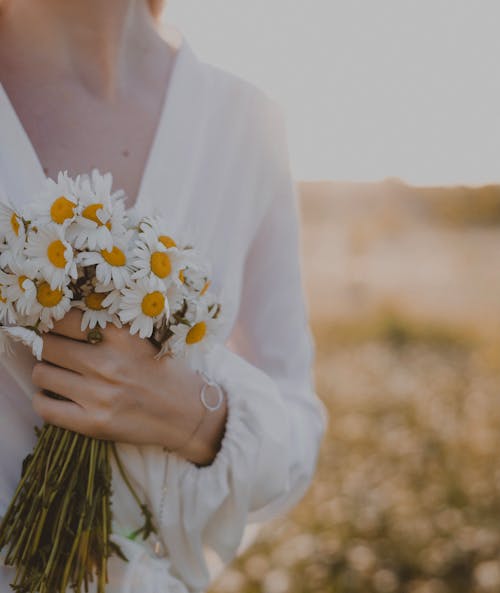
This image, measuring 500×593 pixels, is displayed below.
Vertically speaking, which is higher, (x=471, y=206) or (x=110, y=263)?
(x=471, y=206)

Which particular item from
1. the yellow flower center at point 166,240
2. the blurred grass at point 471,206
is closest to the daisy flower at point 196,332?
the yellow flower center at point 166,240

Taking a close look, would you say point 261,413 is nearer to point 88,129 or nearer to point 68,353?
point 68,353

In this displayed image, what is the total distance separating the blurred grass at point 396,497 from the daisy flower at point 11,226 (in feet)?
9.09

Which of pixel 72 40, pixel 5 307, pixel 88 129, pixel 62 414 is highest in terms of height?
pixel 72 40

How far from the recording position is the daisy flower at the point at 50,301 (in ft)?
3.90

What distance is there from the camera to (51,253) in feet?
3.84

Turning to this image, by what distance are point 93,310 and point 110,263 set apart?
0.32 ft

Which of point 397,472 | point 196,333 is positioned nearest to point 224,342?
point 196,333

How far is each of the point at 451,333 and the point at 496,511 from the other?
15.3 ft

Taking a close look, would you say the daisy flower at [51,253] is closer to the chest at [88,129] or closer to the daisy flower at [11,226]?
the daisy flower at [11,226]

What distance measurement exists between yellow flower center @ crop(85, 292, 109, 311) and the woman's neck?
56cm

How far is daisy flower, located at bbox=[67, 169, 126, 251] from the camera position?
1.18 m

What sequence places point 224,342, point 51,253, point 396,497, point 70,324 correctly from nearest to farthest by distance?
1. point 51,253
2. point 70,324
3. point 224,342
4. point 396,497

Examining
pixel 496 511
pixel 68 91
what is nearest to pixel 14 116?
pixel 68 91
